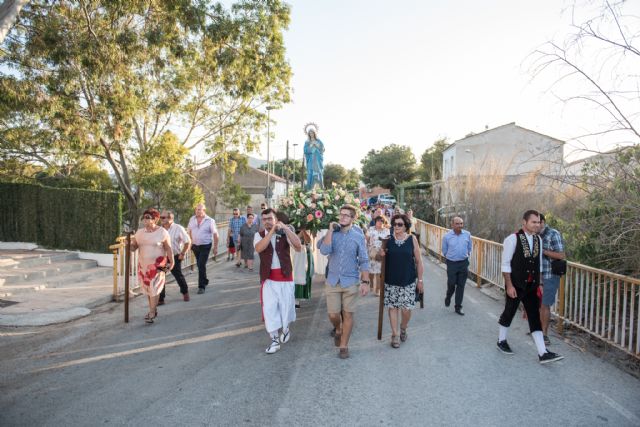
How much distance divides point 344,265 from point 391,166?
6024 centimetres

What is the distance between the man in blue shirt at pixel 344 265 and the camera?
20.1 feet

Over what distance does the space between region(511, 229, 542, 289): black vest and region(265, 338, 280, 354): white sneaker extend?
3166mm

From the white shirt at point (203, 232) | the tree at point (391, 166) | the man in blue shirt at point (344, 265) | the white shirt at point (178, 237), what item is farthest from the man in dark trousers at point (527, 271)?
the tree at point (391, 166)

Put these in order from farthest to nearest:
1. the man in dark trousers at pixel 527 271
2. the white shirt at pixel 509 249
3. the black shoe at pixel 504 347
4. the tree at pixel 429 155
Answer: the tree at pixel 429 155 → the black shoe at pixel 504 347 → the white shirt at pixel 509 249 → the man in dark trousers at pixel 527 271

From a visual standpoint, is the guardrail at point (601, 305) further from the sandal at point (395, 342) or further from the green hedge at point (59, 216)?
the green hedge at point (59, 216)

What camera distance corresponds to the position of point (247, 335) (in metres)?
6.97

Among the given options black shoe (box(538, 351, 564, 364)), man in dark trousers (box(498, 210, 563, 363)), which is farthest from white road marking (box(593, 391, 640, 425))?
man in dark trousers (box(498, 210, 563, 363))

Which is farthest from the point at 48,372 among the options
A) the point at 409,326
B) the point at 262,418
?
the point at 409,326

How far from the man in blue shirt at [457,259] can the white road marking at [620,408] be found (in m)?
3.52

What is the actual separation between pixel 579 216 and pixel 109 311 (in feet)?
27.3

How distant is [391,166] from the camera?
214 ft

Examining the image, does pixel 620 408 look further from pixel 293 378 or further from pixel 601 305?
pixel 293 378

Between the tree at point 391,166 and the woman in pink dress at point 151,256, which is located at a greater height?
the tree at point 391,166

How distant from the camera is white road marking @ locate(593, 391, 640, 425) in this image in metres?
4.31
